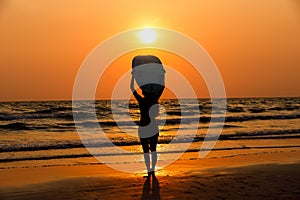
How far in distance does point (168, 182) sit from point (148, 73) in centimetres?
241

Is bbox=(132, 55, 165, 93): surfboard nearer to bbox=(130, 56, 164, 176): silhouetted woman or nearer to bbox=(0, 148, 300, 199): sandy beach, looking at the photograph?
bbox=(130, 56, 164, 176): silhouetted woman

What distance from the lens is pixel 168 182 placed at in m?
8.66

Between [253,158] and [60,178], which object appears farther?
[253,158]

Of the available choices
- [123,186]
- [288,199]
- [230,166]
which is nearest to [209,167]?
[230,166]

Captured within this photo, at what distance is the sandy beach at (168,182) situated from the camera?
7535 millimetres

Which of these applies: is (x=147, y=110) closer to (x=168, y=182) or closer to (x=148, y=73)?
(x=148, y=73)

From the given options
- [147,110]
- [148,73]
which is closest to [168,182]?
[147,110]

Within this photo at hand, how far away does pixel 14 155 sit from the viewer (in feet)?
46.9

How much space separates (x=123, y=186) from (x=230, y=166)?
3722mm

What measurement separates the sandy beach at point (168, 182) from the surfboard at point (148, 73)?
1.91 meters

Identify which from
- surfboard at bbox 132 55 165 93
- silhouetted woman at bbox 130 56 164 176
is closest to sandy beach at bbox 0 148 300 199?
silhouetted woman at bbox 130 56 164 176

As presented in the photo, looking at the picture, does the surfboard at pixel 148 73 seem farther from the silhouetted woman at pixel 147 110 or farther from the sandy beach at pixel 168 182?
the sandy beach at pixel 168 182

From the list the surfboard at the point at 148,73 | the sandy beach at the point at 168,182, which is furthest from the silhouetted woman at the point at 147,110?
the sandy beach at the point at 168,182

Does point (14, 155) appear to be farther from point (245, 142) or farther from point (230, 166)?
point (245, 142)
